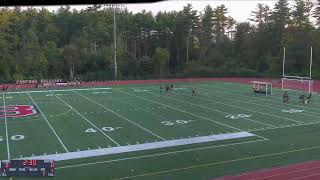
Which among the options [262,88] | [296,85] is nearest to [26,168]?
[262,88]

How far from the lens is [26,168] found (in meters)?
13.2

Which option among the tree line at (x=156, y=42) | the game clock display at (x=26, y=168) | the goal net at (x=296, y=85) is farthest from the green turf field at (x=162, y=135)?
the tree line at (x=156, y=42)

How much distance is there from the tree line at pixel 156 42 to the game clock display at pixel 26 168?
136 ft

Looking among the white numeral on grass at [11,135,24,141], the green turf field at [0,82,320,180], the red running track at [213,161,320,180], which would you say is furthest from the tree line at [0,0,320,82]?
the red running track at [213,161,320,180]

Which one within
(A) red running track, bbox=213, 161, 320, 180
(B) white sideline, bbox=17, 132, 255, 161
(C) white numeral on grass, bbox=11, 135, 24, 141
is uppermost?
(C) white numeral on grass, bbox=11, 135, 24, 141

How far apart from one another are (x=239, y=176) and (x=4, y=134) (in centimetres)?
1135

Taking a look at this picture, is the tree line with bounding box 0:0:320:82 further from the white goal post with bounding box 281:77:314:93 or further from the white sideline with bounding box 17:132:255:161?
the white sideline with bounding box 17:132:255:161

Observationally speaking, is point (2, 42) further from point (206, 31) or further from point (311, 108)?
point (311, 108)

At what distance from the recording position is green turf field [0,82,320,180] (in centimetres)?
1484

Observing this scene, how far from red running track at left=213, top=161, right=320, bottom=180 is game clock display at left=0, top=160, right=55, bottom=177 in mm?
5286

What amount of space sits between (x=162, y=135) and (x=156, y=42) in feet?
176

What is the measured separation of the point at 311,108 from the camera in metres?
28.1

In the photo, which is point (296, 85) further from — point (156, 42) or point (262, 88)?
point (156, 42)

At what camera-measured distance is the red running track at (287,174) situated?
13.7 m
